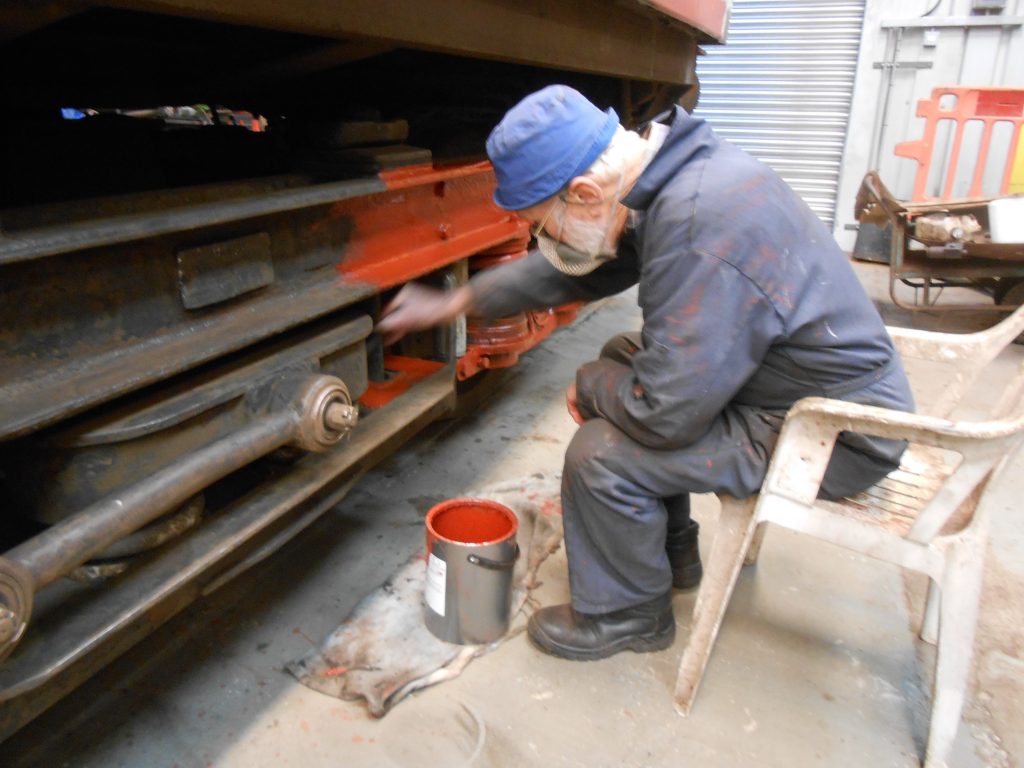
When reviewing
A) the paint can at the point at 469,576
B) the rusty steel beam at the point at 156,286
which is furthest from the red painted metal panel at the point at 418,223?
the paint can at the point at 469,576

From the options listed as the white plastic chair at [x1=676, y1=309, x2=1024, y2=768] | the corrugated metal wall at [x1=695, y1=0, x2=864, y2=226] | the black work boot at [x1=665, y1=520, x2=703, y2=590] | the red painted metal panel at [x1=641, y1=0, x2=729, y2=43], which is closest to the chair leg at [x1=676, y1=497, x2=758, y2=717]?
the white plastic chair at [x1=676, y1=309, x2=1024, y2=768]

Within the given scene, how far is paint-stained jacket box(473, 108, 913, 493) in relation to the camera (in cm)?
133

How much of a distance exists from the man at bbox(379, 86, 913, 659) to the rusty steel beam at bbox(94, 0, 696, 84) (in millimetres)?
238

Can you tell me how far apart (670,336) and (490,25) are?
82 centimetres

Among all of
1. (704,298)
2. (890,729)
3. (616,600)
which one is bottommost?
(890,729)

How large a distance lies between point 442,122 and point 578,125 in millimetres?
1294

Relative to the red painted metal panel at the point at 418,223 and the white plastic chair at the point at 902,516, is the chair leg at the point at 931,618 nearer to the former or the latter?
the white plastic chair at the point at 902,516

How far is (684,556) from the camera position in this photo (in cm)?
202

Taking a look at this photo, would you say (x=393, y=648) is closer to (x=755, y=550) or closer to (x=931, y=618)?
(x=755, y=550)

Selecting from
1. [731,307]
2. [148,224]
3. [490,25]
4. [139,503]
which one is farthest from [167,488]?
[490,25]

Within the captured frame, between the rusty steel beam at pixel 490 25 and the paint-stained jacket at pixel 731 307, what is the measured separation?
47 cm

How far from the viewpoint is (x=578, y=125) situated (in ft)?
4.52

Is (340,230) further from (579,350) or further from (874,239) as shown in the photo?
(874,239)

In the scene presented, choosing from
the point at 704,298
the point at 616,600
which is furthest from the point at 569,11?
the point at 616,600
